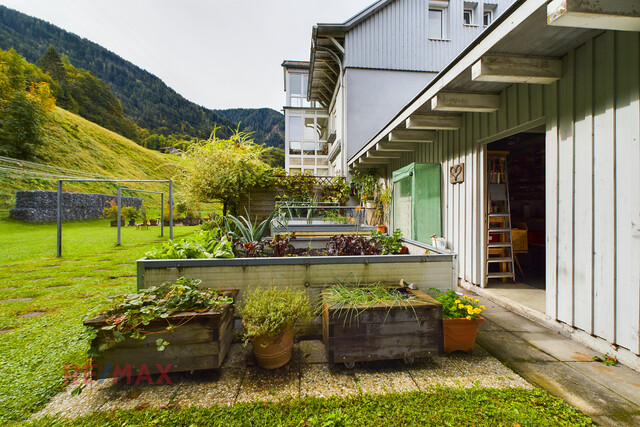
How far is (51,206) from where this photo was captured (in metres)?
13.1

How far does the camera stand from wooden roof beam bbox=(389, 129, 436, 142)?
451 centimetres

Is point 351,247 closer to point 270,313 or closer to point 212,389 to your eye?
point 270,313

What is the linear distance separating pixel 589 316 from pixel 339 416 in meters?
2.18

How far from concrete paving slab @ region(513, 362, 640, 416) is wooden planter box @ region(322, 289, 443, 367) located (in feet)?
2.07

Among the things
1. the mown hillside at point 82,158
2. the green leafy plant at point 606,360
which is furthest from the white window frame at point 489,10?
the mown hillside at point 82,158

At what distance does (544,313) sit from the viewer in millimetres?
2600

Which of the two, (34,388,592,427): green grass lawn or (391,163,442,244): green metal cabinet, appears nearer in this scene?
(34,388,592,427): green grass lawn

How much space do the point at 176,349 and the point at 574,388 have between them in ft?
8.13

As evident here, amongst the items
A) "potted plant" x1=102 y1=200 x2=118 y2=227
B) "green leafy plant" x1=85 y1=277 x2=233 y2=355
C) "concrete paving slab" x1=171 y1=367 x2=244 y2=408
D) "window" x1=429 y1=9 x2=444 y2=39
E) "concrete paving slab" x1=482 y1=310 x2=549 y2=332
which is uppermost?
"window" x1=429 y1=9 x2=444 y2=39

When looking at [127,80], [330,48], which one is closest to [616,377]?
[330,48]

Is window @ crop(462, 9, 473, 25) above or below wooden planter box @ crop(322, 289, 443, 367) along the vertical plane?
above

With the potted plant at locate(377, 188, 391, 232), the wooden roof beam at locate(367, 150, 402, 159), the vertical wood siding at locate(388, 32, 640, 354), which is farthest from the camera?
the potted plant at locate(377, 188, 391, 232)

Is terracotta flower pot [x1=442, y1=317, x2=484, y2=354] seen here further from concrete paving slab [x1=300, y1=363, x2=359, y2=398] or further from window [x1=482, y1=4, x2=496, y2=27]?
window [x1=482, y1=4, x2=496, y2=27]

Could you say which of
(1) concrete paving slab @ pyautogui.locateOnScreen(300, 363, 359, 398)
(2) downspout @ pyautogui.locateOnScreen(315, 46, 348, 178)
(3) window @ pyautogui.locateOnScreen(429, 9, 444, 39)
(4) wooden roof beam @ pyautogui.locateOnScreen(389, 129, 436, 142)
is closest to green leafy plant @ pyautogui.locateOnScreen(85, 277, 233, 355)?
(1) concrete paving slab @ pyautogui.locateOnScreen(300, 363, 359, 398)
